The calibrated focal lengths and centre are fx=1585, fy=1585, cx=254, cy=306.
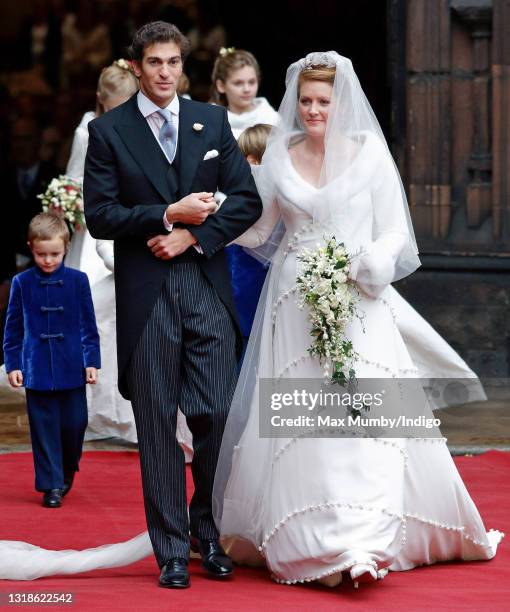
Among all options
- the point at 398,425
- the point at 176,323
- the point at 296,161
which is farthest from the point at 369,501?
the point at 296,161

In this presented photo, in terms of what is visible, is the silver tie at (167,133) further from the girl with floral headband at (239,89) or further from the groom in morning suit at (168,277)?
the girl with floral headband at (239,89)

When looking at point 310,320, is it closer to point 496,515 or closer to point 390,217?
point 390,217

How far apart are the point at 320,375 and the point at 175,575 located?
930 millimetres

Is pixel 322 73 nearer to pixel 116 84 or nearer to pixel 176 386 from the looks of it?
pixel 176 386

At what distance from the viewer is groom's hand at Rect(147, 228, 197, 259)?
19.2 ft

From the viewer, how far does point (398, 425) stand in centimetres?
606

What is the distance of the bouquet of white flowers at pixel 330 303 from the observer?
5848 millimetres

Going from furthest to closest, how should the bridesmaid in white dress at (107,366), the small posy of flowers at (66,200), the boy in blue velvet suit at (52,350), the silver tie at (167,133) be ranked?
the small posy of flowers at (66,200) < the bridesmaid in white dress at (107,366) < the boy in blue velvet suit at (52,350) < the silver tie at (167,133)

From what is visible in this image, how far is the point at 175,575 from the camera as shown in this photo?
18.8 ft

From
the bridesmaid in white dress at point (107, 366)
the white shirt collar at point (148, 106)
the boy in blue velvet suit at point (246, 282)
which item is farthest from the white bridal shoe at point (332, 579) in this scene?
the bridesmaid in white dress at point (107, 366)

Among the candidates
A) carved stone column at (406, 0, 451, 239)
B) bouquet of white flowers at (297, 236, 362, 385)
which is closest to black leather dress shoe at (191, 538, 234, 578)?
bouquet of white flowers at (297, 236, 362, 385)

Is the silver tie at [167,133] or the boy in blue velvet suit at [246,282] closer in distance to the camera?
the silver tie at [167,133]

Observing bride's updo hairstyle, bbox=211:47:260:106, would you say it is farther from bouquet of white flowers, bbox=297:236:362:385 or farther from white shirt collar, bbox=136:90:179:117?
bouquet of white flowers, bbox=297:236:362:385

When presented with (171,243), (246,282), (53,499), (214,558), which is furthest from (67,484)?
(171,243)
